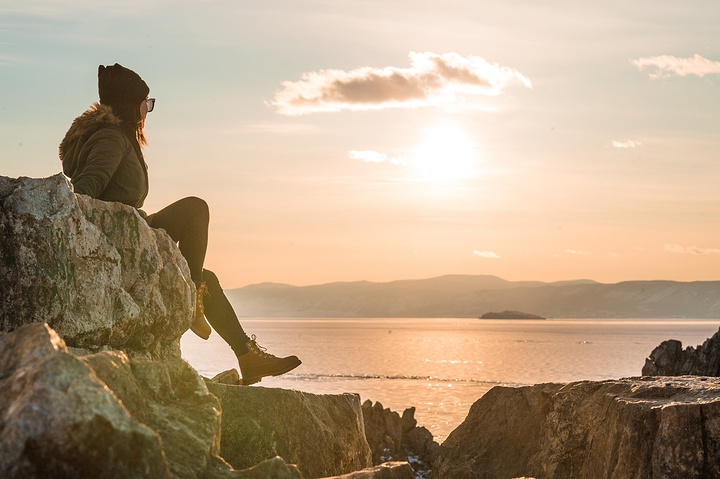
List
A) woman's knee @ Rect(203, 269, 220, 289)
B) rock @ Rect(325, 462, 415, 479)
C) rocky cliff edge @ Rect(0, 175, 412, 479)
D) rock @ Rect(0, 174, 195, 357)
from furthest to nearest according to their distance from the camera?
woman's knee @ Rect(203, 269, 220, 289) → rock @ Rect(0, 174, 195, 357) → rock @ Rect(325, 462, 415, 479) → rocky cliff edge @ Rect(0, 175, 412, 479)

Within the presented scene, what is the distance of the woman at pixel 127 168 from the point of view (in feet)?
24.8

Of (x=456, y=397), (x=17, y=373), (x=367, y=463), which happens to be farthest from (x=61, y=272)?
(x=456, y=397)

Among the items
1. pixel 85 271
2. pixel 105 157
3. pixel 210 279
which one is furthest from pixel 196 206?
pixel 85 271

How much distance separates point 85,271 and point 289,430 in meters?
2.67

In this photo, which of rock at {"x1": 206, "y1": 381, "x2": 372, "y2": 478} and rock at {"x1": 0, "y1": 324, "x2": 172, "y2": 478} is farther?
rock at {"x1": 206, "y1": 381, "x2": 372, "y2": 478}

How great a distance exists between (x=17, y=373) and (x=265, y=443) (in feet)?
12.4

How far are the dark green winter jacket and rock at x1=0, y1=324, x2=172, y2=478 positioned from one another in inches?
135

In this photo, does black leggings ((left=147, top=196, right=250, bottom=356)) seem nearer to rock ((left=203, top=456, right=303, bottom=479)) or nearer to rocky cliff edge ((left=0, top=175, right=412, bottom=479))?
rocky cliff edge ((left=0, top=175, right=412, bottom=479))

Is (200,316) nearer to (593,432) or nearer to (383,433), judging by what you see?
(593,432)

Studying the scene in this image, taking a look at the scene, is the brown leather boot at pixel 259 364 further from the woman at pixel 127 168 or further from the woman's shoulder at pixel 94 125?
the woman's shoulder at pixel 94 125

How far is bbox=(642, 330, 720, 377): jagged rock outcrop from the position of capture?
23.5m

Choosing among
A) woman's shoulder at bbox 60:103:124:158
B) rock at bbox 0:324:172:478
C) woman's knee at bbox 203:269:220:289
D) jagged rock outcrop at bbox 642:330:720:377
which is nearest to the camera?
rock at bbox 0:324:172:478

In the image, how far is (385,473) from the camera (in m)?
5.88

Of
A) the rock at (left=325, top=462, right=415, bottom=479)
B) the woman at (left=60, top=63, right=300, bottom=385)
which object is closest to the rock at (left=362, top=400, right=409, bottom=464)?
the woman at (left=60, top=63, right=300, bottom=385)
